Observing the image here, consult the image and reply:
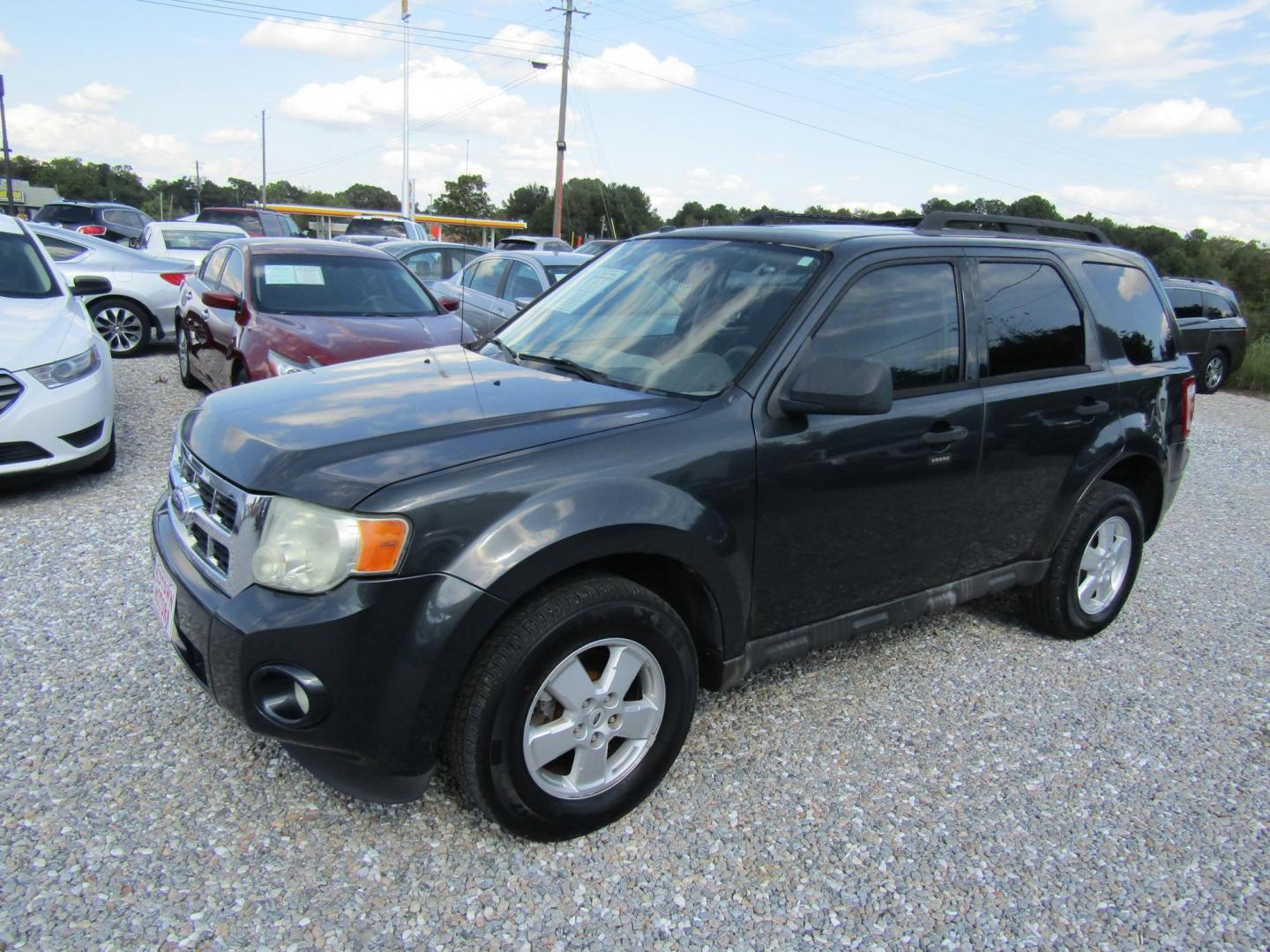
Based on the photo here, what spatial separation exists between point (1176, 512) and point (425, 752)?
666cm

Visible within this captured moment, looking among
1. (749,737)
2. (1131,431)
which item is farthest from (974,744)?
(1131,431)

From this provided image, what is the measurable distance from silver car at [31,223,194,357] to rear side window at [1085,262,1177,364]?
379 inches

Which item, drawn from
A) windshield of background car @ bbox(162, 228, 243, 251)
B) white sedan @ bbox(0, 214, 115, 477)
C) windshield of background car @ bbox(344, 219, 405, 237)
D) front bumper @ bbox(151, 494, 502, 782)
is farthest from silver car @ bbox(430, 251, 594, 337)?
windshield of background car @ bbox(344, 219, 405, 237)

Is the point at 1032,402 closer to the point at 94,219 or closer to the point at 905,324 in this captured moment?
the point at 905,324

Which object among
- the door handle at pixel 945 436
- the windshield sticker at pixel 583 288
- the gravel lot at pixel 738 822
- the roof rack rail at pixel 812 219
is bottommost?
the gravel lot at pixel 738 822

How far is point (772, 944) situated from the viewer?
230 centimetres

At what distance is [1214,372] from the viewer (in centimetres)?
1581

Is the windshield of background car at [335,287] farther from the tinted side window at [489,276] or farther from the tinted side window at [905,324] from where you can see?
the tinted side window at [905,324]

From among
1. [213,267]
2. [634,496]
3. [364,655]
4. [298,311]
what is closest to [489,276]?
[213,267]

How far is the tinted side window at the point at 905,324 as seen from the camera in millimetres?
3119

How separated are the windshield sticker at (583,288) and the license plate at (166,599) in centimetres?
177

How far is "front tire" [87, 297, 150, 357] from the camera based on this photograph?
10359mm

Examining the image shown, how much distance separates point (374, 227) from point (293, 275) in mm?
19661

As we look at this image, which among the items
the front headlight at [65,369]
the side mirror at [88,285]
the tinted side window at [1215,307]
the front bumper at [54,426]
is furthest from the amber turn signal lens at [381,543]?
the tinted side window at [1215,307]
